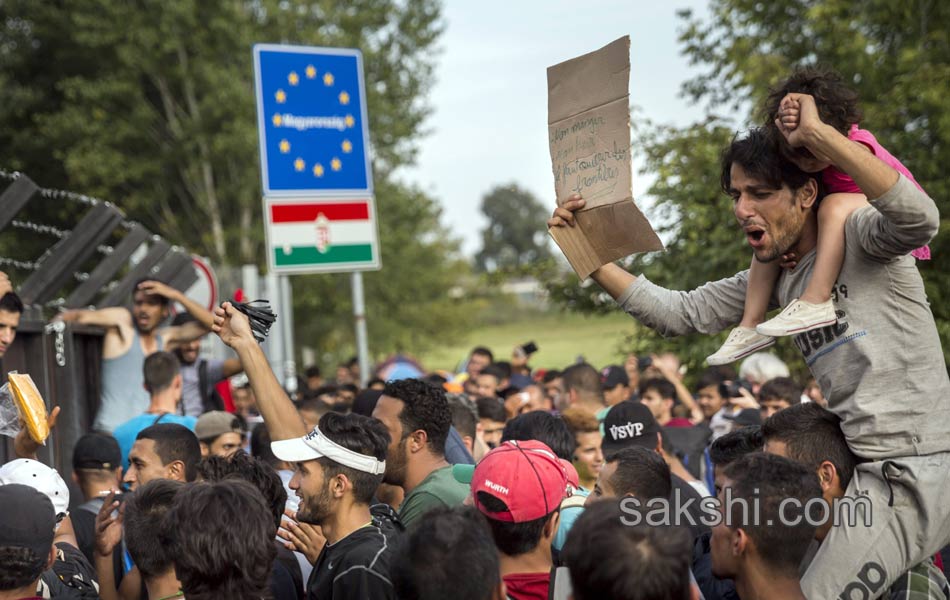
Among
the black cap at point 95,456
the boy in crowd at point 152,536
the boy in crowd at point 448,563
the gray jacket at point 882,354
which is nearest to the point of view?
the boy in crowd at point 448,563

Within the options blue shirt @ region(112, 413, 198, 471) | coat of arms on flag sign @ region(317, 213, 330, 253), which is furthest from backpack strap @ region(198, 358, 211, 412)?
blue shirt @ region(112, 413, 198, 471)

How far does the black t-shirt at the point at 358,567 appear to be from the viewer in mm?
4004

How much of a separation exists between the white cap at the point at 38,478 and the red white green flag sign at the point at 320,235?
563 centimetres

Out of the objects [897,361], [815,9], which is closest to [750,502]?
[897,361]

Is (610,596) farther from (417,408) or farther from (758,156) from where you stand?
(417,408)

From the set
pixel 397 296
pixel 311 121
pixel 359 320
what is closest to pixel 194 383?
pixel 359 320

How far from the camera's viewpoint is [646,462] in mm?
5023

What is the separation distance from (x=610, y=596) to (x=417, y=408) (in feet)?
8.44

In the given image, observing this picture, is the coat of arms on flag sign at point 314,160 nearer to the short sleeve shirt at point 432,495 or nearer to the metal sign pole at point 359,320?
the metal sign pole at point 359,320

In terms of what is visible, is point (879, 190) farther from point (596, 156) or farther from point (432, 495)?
point (432, 495)

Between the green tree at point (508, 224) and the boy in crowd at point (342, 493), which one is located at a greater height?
the green tree at point (508, 224)

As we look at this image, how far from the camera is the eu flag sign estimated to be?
10.4m

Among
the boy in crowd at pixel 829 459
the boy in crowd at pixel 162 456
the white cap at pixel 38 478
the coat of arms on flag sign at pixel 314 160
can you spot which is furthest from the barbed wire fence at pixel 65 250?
the boy in crowd at pixel 829 459

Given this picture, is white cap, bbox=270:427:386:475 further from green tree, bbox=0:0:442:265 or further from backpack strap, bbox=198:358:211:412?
green tree, bbox=0:0:442:265
